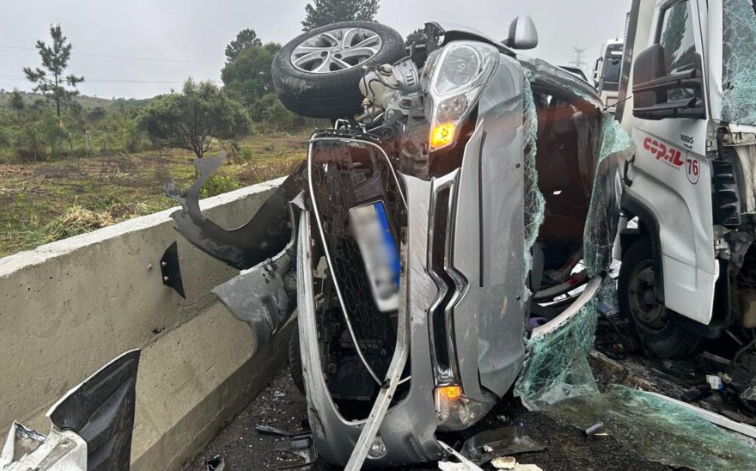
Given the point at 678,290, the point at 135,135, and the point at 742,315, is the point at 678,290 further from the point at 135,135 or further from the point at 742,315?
the point at 135,135

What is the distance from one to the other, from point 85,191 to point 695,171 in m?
6.26

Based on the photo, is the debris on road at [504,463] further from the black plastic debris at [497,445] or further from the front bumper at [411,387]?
the front bumper at [411,387]

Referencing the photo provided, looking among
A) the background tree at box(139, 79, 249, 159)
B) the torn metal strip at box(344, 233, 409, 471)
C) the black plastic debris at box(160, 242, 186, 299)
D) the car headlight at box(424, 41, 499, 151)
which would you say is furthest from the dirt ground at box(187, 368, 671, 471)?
the background tree at box(139, 79, 249, 159)

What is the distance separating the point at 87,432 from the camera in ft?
5.08

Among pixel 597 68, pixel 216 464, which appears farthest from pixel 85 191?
pixel 597 68

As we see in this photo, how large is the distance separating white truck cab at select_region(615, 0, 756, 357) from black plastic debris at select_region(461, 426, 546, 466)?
51.5 inches

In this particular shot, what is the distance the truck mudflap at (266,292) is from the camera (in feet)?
8.62

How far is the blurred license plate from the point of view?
2396 millimetres

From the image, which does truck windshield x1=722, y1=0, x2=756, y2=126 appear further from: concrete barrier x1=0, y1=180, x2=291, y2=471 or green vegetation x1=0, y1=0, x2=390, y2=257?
concrete barrier x1=0, y1=180, x2=291, y2=471

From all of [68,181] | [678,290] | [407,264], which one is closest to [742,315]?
[678,290]

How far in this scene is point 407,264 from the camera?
2234 mm

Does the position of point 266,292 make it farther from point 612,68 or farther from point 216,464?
point 612,68

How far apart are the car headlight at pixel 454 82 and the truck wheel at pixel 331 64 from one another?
1457 millimetres

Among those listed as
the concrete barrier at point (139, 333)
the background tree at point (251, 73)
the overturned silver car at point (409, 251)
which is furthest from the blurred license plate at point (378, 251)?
the background tree at point (251, 73)
